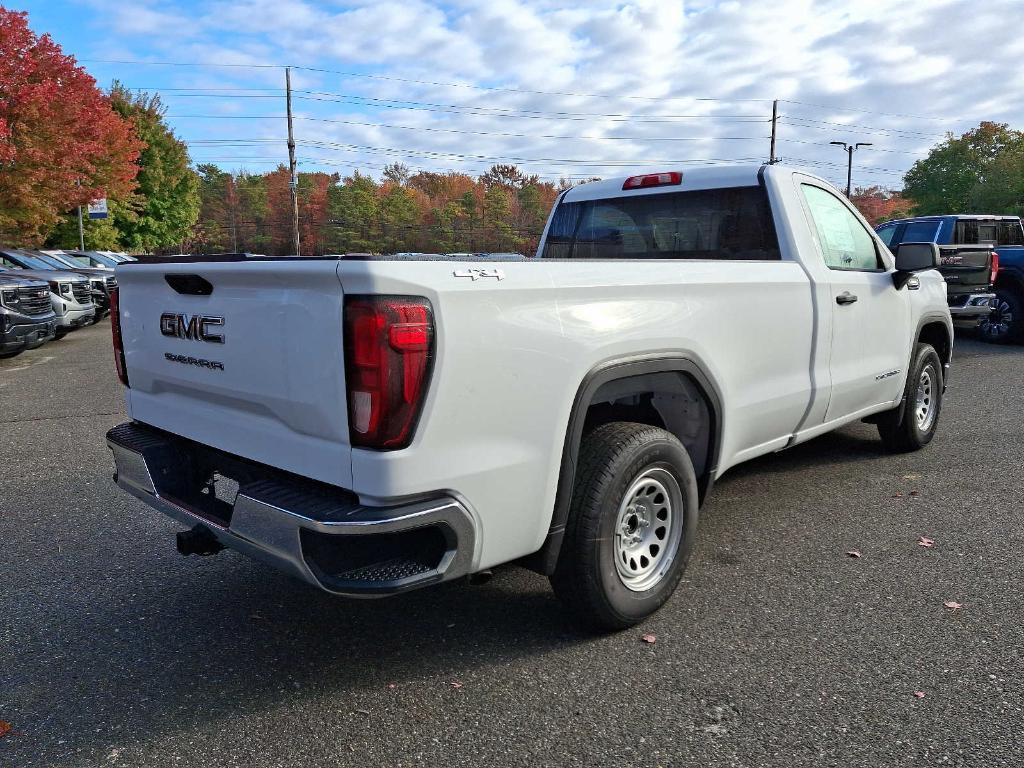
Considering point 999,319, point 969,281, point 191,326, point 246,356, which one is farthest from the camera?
point 999,319

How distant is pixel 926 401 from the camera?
593cm

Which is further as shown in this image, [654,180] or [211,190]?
[211,190]

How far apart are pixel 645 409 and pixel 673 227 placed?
54.5 inches

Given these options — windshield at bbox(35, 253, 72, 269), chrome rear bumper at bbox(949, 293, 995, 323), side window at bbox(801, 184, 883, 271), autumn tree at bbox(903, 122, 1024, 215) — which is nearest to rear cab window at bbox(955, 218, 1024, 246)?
chrome rear bumper at bbox(949, 293, 995, 323)

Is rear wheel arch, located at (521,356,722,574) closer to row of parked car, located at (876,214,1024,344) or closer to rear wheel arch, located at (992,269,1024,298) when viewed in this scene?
row of parked car, located at (876,214,1024,344)

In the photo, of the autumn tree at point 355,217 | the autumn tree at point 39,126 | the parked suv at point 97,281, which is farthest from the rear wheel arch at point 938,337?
the autumn tree at point 355,217

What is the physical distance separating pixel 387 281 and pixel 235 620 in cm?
185

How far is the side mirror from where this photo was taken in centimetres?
474

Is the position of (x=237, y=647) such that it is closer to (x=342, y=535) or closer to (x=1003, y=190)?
(x=342, y=535)

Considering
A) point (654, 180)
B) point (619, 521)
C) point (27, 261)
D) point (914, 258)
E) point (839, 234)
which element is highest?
point (654, 180)

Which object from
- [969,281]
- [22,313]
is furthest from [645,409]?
[22,313]

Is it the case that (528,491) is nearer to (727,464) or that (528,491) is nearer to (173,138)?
(727,464)

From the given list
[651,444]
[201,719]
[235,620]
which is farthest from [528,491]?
[235,620]

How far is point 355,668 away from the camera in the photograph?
292cm
